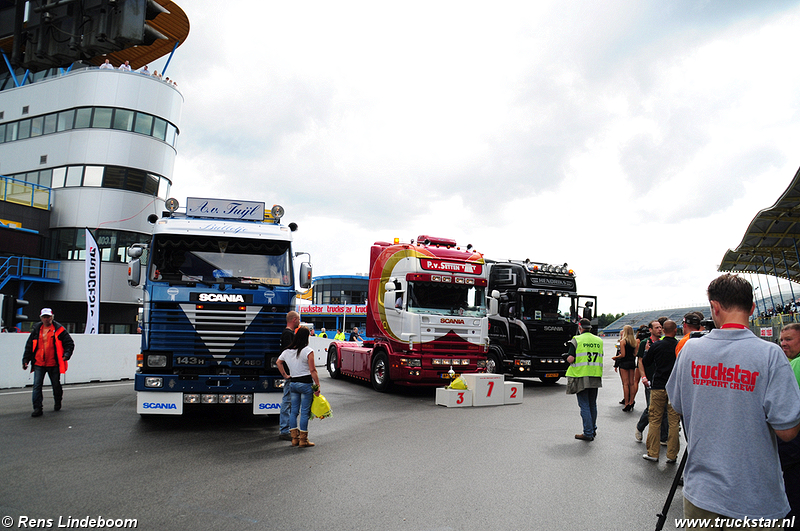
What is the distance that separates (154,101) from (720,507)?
3039 centimetres

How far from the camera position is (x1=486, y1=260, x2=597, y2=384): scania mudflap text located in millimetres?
16031

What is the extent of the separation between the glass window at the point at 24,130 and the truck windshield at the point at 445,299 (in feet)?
84.0

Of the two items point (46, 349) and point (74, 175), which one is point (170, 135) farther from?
point (46, 349)

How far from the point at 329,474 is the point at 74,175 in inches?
1045

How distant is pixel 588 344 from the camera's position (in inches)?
326

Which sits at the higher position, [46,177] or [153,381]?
[46,177]

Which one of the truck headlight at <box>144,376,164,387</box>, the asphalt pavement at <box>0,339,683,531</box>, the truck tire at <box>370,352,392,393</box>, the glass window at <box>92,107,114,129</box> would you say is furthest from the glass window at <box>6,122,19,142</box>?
the truck headlight at <box>144,376,164,387</box>

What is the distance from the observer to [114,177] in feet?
87.4

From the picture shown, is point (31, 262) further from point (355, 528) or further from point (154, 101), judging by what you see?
point (355, 528)

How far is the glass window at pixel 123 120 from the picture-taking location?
87.6 ft

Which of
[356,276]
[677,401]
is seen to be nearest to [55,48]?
[677,401]

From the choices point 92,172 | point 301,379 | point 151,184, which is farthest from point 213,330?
point 92,172

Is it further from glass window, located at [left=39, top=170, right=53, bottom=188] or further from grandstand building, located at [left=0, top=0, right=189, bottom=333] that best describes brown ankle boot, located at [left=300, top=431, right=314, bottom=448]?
glass window, located at [left=39, top=170, right=53, bottom=188]

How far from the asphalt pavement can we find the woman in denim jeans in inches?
9.2
